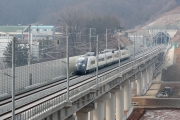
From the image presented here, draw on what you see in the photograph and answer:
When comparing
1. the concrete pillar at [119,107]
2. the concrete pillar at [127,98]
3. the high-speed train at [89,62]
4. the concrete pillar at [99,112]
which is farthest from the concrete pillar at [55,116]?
the concrete pillar at [127,98]

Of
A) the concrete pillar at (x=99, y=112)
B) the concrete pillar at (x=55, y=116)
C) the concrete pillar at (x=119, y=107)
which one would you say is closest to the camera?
the concrete pillar at (x=55, y=116)

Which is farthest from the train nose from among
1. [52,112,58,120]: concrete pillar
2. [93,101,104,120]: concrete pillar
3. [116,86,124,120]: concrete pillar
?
[52,112,58,120]: concrete pillar

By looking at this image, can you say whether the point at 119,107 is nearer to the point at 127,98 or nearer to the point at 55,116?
the point at 127,98

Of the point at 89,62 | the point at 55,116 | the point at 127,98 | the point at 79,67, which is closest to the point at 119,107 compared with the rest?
the point at 127,98

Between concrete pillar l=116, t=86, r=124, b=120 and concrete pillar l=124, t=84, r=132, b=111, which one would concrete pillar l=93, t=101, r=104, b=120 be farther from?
concrete pillar l=124, t=84, r=132, b=111

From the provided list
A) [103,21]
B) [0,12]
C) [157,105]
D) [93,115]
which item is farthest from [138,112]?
[0,12]

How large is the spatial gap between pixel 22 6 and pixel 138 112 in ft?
458

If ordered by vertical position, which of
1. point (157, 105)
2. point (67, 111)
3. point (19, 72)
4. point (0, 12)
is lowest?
point (157, 105)

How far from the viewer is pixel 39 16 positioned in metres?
195

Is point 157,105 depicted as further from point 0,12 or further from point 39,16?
point 39,16

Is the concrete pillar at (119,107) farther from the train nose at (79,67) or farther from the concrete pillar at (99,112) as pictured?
the concrete pillar at (99,112)

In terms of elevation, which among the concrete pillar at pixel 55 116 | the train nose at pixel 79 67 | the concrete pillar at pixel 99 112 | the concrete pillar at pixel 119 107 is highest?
the train nose at pixel 79 67

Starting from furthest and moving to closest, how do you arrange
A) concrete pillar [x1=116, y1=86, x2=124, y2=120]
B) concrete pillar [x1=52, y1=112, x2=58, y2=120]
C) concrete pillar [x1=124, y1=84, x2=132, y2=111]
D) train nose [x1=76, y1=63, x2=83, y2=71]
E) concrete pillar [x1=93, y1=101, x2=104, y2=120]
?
1. concrete pillar [x1=124, y1=84, x2=132, y2=111]
2. concrete pillar [x1=116, y1=86, x2=124, y2=120]
3. train nose [x1=76, y1=63, x2=83, y2=71]
4. concrete pillar [x1=93, y1=101, x2=104, y2=120]
5. concrete pillar [x1=52, y1=112, x2=58, y2=120]

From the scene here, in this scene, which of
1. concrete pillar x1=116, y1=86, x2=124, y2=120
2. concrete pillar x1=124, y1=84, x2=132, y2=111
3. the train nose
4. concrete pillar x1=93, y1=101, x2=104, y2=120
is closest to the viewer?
concrete pillar x1=93, y1=101, x2=104, y2=120
